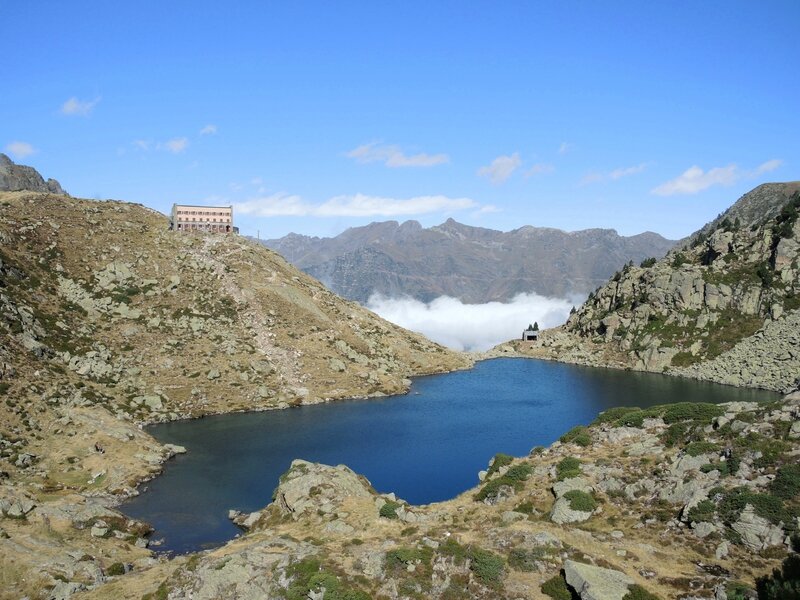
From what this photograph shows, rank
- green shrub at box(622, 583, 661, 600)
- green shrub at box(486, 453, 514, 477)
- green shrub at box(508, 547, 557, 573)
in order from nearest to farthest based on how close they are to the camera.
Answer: green shrub at box(622, 583, 661, 600), green shrub at box(508, 547, 557, 573), green shrub at box(486, 453, 514, 477)

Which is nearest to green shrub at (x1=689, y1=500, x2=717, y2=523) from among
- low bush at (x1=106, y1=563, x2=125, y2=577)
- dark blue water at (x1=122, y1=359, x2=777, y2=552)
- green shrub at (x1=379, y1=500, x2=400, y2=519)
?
green shrub at (x1=379, y1=500, x2=400, y2=519)

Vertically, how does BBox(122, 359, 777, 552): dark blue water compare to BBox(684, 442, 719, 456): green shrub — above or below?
below

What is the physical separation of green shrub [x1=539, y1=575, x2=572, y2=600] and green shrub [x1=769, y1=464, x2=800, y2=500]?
17065 millimetres

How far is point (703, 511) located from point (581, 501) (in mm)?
9006

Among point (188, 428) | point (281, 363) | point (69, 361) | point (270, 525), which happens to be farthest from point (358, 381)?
point (270, 525)

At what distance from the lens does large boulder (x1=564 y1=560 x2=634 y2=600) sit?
109 feet

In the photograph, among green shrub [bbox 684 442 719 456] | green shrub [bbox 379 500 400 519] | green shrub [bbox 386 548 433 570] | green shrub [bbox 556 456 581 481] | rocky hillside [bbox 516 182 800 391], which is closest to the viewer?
green shrub [bbox 386 548 433 570]

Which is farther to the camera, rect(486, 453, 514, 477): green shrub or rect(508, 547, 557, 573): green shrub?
rect(486, 453, 514, 477): green shrub

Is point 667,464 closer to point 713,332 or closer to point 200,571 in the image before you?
point 200,571

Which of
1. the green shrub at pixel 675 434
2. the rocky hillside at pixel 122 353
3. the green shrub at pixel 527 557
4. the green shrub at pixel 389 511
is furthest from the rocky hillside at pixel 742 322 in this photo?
the green shrub at pixel 527 557

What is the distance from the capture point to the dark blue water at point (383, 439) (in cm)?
7162

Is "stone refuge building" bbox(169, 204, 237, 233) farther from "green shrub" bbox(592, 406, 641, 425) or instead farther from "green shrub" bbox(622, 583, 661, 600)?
"green shrub" bbox(622, 583, 661, 600)

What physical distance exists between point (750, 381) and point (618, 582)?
149 meters

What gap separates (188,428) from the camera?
105188 mm
